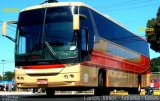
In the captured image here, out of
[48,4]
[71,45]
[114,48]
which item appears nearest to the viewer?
[71,45]

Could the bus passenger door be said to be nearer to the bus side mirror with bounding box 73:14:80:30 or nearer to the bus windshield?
the bus windshield

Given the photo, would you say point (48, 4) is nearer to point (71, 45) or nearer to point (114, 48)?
point (71, 45)

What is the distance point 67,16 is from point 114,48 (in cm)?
532

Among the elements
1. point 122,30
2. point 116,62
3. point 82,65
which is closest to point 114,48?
point 116,62

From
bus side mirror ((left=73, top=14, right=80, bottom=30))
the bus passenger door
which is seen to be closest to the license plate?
the bus passenger door

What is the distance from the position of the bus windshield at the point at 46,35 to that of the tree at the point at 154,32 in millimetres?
32312

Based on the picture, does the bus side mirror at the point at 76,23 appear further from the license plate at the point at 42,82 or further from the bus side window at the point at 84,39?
the license plate at the point at 42,82

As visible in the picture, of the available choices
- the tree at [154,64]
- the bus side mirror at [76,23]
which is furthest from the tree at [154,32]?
the tree at [154,64]

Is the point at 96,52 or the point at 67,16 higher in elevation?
the point at 67,16

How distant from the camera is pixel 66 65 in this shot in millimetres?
16922

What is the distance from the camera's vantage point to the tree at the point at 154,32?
49456mm

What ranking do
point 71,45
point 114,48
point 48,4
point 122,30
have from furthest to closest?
point 122,30
point 114,48
point 48,4
point 71,45

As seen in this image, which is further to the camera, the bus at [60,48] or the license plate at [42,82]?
the license plate at [42,82]

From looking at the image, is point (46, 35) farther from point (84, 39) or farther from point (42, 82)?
point (42, 82)
